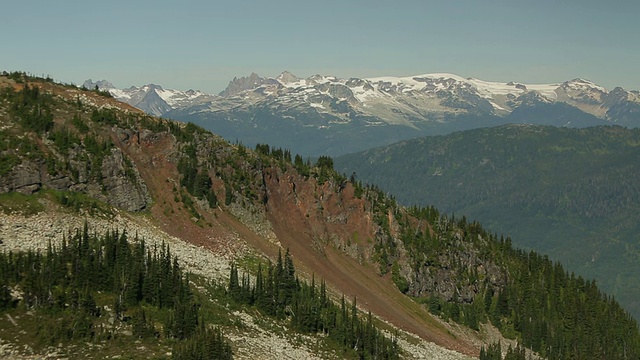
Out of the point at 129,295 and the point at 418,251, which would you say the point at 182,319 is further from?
the point at 418,251

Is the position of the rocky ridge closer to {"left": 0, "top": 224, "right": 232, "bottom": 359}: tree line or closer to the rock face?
{"left": 0, "top": 224, "right": 232, "bottom": 359}: tree line

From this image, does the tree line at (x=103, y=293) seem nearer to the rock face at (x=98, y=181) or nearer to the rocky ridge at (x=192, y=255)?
the rocky ridge at (x=192, y=255)

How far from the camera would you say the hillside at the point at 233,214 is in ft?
411

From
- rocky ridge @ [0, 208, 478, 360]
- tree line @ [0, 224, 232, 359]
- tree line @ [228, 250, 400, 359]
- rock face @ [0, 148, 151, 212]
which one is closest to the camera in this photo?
tree line @ [0, 224, 232, 359]

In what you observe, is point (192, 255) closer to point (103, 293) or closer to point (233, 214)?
point (103, 293)

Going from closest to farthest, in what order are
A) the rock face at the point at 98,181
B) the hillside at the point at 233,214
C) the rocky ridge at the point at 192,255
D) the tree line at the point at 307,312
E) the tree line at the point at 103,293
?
the tree line at the point at 103,293 < the rocky ridge at the point at 192,255 < the tree line at the point at 307,312 < the hillside at the point at 233,214 < the rock face at the point at 98,181

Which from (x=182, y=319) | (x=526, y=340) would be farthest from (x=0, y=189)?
(x=526, y=340)

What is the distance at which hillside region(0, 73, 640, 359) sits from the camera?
12512 cm

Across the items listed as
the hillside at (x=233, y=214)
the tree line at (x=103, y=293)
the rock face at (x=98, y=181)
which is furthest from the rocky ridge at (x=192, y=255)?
the rock face at (x=98, y=181)

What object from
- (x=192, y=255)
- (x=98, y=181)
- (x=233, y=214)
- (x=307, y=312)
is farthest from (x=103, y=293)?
(x=233, y=214)

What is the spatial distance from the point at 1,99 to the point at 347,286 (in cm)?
8689

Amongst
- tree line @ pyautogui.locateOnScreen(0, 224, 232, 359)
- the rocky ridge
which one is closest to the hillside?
the rocky ridge

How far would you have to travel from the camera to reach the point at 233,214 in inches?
6403

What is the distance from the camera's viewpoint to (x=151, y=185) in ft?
500
